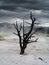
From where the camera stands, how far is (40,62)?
91.0ft

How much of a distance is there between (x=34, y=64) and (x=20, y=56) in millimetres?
4424

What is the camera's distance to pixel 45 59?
29453 mm

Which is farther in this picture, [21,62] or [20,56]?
[20,56]

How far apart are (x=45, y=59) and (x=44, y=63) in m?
2.01

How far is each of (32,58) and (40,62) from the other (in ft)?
6.82

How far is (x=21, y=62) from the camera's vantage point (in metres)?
27.7

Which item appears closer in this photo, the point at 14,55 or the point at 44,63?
the point at 44,63

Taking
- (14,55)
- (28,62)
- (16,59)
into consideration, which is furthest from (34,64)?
(14,55)

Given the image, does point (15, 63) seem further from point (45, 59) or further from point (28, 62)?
point (45, 59)

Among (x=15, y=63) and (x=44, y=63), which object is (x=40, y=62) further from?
(x=15, y=63)

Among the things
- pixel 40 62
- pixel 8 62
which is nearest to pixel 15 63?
pixel 8 62

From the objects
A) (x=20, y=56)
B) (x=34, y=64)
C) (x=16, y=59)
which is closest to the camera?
(x=34, y=64)

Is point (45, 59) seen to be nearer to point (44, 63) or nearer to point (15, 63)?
point (44, 63)

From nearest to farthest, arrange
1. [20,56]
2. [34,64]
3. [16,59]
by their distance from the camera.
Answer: [34,64]
[16,59]
[20,56]
